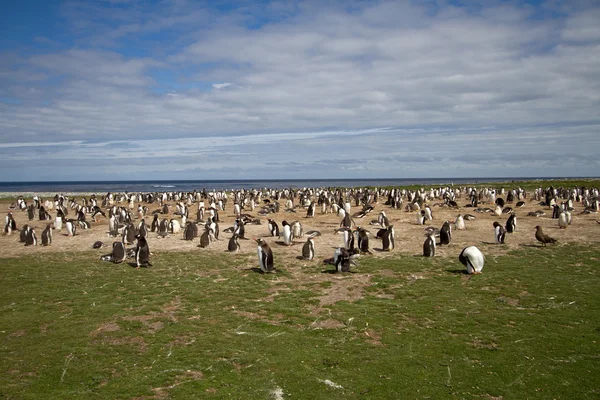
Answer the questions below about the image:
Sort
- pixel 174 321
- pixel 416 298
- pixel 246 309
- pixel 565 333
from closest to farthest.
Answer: pixel 565 333 < pixel 174 321 < pixel 246 309 < pixel 416 298

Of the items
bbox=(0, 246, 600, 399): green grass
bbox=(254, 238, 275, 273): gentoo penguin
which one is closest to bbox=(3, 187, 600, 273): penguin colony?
bbox=(254, 238, 275, 273): gentoo penguin

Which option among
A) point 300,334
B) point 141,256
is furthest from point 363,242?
point 300,334

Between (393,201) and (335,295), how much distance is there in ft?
95.4

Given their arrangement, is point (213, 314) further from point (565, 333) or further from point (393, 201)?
point (393, 201)

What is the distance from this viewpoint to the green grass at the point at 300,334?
693 centimetres

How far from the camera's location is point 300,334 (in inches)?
356

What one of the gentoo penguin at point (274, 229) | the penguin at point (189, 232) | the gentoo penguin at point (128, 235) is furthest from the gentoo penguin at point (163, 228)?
the gentoo penguin at point (274, 229)

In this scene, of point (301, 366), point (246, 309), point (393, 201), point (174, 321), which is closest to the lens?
point (301, 366)

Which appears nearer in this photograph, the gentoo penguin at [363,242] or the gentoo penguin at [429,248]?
the gentoo penguin at [429,248]

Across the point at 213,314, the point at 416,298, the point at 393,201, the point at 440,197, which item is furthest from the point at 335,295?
the point at 440,197

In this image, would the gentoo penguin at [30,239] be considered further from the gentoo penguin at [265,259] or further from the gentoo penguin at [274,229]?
the gentoo penguin at [265,259]

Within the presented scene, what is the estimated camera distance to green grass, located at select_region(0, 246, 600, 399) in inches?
273

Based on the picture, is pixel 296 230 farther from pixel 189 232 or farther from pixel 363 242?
pixel 189 232

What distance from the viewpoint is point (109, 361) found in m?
7.67
